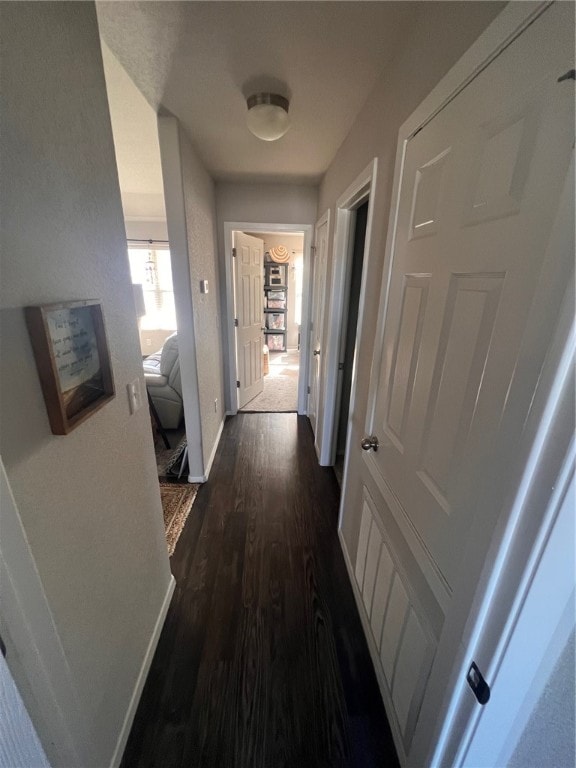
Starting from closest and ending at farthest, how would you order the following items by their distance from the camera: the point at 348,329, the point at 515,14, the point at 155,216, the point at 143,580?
the point at 515,14, the point at 143,580, the point at 348,329, the point at 155,216

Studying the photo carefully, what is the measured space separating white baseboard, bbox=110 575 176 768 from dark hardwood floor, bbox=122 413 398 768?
0.12ft

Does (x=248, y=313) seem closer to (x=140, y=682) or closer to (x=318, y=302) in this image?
(x=318, y=302)

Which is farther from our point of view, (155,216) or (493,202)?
(155,216)

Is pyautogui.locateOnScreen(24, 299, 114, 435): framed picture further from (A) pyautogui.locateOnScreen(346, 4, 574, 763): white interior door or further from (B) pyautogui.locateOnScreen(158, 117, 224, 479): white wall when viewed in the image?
(B) pyautogui.locateOnScreen(158, 117, 224, 479): white wall

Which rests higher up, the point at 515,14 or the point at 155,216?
the point at 155,216

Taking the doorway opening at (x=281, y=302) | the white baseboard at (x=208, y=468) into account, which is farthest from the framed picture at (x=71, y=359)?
the doorway opening at (x=281, y=302)

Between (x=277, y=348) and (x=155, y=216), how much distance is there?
333 cm

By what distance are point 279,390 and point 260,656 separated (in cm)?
329

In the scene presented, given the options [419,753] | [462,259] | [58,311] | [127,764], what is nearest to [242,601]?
[127,764]

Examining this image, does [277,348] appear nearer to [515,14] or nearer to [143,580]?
[143,580]

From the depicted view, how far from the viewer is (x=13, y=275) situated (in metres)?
0.58

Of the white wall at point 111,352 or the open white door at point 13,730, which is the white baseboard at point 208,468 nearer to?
the white wall at point 111,352

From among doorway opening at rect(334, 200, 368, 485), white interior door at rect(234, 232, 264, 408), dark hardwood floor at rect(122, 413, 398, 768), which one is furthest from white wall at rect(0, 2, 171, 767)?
white interior door at rect(234, 232, 264, 408)

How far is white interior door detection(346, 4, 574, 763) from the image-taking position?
480mm
